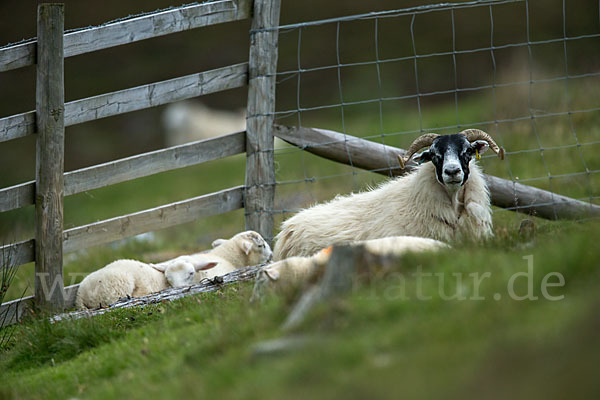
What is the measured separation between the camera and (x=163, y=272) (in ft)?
25.0

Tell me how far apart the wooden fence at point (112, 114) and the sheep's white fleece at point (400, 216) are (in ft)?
2.61

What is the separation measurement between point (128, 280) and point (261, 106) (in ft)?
7.39

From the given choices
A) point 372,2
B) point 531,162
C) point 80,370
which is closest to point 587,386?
point 80,370

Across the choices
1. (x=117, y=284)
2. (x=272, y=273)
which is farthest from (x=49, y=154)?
(x=272, y=273)

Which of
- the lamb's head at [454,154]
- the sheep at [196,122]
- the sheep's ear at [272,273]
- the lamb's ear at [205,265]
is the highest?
the sheep at [196,122]

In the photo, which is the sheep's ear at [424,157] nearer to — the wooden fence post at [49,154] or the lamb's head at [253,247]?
the lamb's head at [253,247]

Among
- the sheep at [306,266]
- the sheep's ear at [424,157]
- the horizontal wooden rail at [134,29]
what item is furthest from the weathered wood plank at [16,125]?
the sheep's ear at [424,157]

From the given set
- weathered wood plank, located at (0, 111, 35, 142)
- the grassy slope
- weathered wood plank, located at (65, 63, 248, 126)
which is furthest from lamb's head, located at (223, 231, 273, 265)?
weathered wood plank, located at (0, 111, 35, 142)

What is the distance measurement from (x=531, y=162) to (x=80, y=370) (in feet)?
33.6

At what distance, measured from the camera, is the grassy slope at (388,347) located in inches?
113

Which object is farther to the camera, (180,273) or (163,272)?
(163,272)

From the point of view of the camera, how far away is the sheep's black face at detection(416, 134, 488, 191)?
6.42 m

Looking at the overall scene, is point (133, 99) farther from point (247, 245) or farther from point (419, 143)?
point (419, 143)

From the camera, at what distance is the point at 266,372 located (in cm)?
341
